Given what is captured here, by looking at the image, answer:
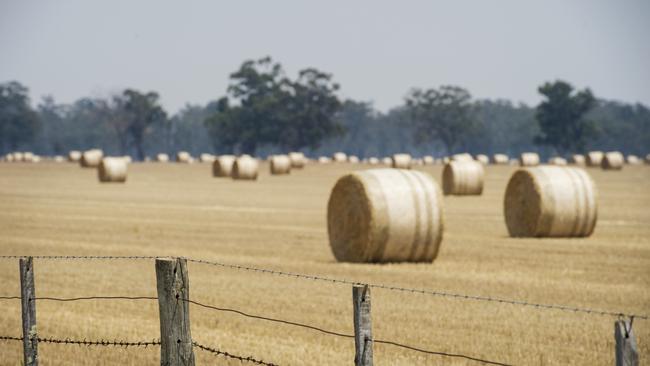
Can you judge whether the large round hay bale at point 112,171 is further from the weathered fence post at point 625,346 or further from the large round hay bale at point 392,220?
the weathered fence post at point 625,346

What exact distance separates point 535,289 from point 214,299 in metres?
4.33

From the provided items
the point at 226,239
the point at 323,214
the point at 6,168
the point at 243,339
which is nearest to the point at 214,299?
the point at 243,339

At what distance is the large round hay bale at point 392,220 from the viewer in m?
18.9

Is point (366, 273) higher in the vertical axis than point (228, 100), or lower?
lower

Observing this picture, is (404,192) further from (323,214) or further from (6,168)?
(6,168)

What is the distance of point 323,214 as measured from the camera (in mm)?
33469

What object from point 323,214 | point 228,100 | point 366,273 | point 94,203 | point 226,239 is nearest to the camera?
point 366,273

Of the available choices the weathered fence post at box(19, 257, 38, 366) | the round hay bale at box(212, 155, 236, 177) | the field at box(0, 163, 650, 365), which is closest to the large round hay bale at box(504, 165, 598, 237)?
Answer: the field at box(0, 163, 650, 365)

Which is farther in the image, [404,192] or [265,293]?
[404,192]

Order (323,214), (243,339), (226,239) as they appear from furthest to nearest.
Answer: (323,214) → (226,239) → (243,339)

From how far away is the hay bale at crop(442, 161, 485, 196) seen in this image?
44594 mm

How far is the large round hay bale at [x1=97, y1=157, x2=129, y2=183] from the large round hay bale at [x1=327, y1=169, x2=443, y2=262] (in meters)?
41.3

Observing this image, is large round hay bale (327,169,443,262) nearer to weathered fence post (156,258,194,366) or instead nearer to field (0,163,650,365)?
field (0,163,650,365)

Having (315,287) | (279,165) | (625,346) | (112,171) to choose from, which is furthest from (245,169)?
(625,346)
